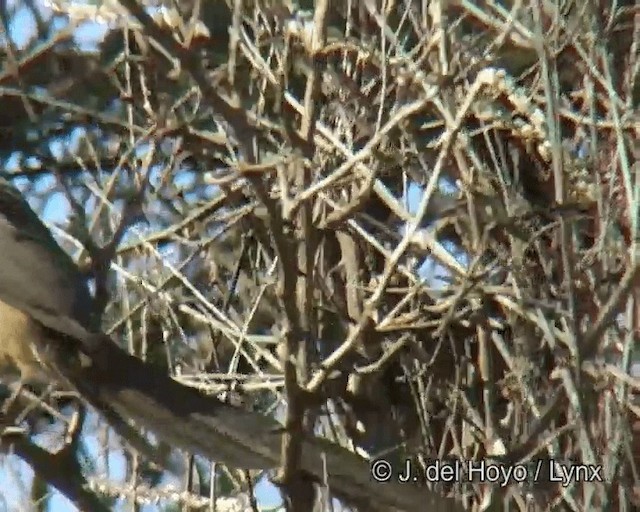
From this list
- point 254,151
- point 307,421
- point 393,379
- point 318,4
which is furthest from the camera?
point 393,379

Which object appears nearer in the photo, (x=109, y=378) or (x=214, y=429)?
(x=214, y=429)

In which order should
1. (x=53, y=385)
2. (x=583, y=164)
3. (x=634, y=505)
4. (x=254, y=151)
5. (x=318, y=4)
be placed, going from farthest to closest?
(x=53, y=385), (x=583, y=164), (x=634, y=505), (x=318, y=4), (x=254, y=151)

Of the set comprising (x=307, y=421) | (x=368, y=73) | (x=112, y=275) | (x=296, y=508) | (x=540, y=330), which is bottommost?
(x=296, y=508)

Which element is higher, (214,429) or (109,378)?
(109,378)

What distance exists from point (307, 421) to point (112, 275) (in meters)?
1.50

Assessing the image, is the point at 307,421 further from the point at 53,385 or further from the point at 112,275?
the point at 112,275

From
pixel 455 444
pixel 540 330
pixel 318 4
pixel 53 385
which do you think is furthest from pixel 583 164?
pixel 53 385

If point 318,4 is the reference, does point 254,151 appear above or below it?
below

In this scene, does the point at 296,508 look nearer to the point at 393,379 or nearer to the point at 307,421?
the point at 307,421

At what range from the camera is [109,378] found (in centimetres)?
310

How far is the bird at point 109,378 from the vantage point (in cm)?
262

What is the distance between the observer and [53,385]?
11.6 ft

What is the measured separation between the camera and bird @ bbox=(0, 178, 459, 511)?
262cm

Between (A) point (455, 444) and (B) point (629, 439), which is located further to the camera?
(A) point (455, 444)
